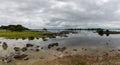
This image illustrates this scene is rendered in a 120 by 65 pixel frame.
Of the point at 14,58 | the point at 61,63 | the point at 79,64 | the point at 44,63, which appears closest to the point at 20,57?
the point at 14,58

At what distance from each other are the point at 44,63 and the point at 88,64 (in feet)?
26.2

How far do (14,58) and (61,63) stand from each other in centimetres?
1148

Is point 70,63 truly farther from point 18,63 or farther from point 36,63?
point 18,63

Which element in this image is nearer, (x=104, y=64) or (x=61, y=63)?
(x=104, y=64)

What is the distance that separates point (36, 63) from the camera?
31.4 meters

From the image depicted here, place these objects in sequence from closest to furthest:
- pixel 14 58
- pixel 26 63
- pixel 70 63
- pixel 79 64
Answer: pixel 79 64
pixel 70 63
pixel 26 63
pixel 14 58

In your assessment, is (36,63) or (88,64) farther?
(36,63)

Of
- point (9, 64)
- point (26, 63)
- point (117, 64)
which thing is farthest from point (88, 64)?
point (9, 64)

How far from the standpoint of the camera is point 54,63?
30219mm

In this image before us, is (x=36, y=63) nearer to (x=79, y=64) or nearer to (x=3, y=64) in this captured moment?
(x=3, y=64)

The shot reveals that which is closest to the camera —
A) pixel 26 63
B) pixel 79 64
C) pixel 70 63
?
pixel 79 64

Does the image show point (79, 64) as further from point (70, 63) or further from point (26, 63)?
point (26, 63)

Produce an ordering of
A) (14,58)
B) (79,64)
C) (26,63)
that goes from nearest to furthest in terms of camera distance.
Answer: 1. (79,64)
2. (26,63)
3. (14,58)

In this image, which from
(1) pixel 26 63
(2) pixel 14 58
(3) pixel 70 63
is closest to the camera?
(3) pixel 70 63
